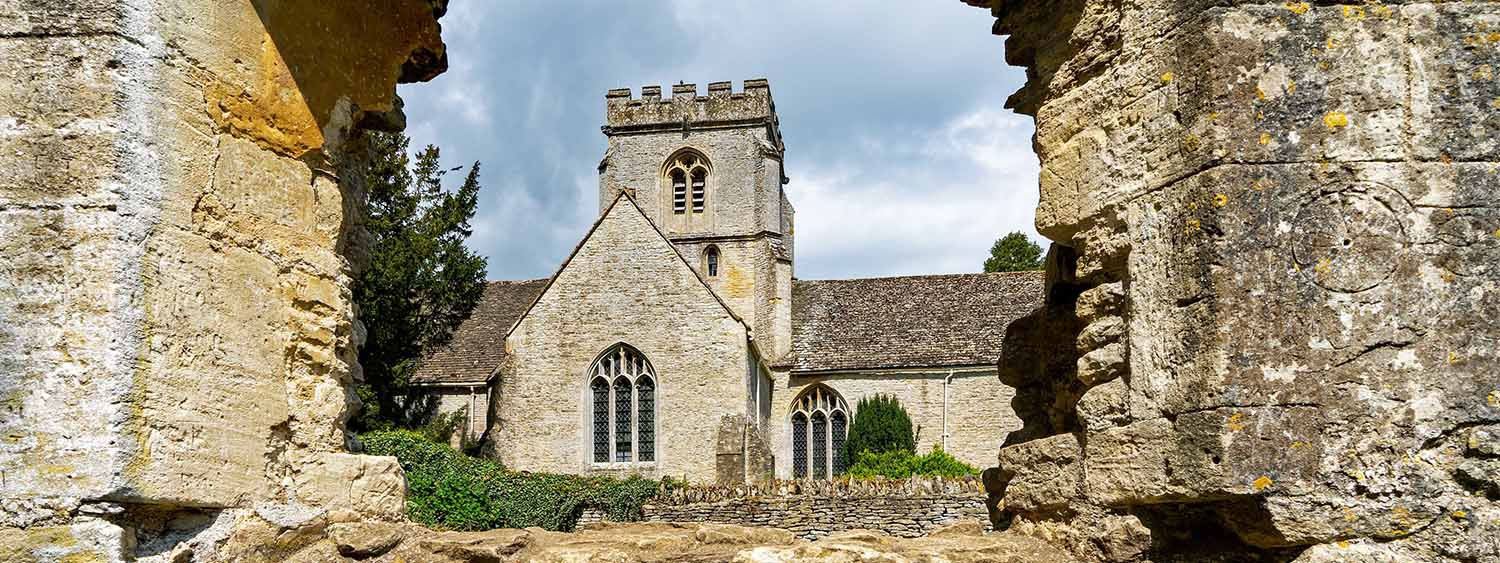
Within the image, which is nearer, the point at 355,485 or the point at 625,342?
the point at 355,485

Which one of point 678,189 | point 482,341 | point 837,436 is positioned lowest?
point 837,436

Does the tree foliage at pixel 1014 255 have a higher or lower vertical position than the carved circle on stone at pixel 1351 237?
higher

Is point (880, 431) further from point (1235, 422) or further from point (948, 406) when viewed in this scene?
point (1235, 422)

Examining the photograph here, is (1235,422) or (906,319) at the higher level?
(906,319)

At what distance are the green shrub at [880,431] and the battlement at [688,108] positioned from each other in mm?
12287

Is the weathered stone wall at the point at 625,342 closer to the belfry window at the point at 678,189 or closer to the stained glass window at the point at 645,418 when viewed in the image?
the stained glass window at the point at 645,418

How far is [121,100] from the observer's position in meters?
3.65

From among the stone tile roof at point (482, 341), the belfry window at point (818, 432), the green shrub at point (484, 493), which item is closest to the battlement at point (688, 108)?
the stone tile roof at point (482, 341)

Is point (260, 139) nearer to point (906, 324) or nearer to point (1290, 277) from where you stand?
point (1290, 277)

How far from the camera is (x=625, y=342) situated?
88.4 ft

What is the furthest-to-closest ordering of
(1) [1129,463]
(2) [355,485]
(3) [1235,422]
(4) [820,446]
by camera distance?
(4) [820,446], (2) [355,485], (1) [1129,463], (3) [1235,422]

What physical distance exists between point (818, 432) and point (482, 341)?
9098 millimetres

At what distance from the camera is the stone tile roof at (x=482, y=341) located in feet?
99.3

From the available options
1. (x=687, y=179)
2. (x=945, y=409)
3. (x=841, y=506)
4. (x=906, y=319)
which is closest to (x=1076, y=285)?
(x=841, y=506)
